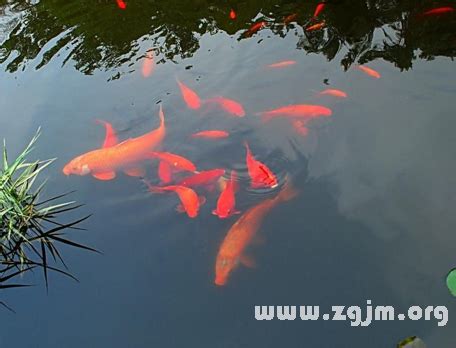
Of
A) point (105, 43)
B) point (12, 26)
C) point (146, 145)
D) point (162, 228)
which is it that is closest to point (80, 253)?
point (162, 228)

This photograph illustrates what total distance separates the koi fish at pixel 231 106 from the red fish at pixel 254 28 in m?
1.18

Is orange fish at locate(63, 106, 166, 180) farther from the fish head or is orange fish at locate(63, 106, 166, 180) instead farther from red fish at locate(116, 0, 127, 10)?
red fish at locate(116, 0, 127, 10)

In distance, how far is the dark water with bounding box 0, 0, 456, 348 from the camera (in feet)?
10.5

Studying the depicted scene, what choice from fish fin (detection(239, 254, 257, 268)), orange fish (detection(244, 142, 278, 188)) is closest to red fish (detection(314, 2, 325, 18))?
orange fish (detection(244, 142, 278, 188))

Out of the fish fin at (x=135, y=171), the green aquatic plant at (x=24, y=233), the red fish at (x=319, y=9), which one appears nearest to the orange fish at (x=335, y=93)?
the red fish at (x=319, y=9)

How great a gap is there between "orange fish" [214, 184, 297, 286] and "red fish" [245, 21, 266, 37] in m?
2.37

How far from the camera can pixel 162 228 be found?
3.73 metres

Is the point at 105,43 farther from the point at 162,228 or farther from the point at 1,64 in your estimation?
the point at 162,228

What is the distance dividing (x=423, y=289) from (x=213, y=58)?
10.1 feet

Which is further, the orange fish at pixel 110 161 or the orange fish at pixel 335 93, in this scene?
the orange fish at pixel 335 93

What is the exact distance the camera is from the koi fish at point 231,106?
4.53 m

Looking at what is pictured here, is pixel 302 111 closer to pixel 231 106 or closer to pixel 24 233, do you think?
pixel 231 106

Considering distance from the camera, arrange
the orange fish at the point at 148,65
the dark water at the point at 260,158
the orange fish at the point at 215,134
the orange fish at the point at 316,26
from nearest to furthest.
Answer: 1. the dark water at the point at 260,158
2. the orange fish at the point at 215,134
3. the orange fish at the point at 148,65
4. the orange fish at the point at 316,26

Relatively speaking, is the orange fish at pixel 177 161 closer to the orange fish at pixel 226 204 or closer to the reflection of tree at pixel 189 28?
the orange fish at pixel 226 204
